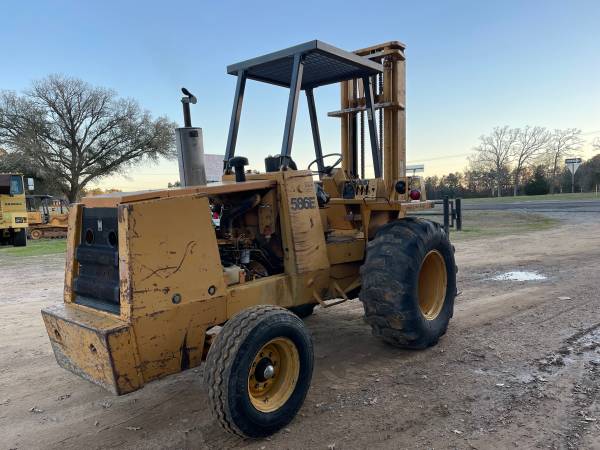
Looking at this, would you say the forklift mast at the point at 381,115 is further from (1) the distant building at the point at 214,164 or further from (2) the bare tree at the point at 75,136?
(2) the bare tree at the point at 75,136

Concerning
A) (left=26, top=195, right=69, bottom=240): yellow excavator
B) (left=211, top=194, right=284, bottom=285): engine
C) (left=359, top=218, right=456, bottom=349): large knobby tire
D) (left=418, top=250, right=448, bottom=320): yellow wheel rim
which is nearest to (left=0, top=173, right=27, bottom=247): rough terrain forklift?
(left=26, top=195, right=69, bottom=240): yellow excavator

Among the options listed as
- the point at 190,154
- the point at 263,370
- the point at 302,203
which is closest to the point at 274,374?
the point at 263,370

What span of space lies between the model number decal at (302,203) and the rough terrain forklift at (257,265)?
1 centimetres

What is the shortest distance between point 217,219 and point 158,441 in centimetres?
198

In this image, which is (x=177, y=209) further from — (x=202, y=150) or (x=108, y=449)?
(x=108, y=449)

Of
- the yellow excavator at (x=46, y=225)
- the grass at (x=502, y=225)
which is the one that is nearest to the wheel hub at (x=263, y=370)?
the grass at (x=502, y=225)

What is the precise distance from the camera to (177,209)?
3.40 meters

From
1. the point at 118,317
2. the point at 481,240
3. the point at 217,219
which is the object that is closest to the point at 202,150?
the point at 217,219

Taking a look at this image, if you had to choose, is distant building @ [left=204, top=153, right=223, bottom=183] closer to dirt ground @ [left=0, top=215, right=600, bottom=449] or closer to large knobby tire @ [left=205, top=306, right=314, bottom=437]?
dirt ground @ [left=0, top=215, right=600, bottom=449]

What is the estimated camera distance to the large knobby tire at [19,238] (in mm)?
20234

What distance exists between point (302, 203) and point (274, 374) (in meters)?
1.50

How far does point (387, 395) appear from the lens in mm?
4020

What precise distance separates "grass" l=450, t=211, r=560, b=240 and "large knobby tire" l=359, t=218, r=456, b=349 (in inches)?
451

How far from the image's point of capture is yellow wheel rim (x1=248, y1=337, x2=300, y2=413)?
135 inches
